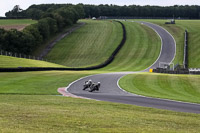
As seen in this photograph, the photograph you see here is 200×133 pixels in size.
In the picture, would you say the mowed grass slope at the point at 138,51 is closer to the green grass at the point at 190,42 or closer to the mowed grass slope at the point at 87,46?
the mowed grass slope at the point at 87,46

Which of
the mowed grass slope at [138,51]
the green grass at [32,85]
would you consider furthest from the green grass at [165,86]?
the mowed grass slope at [138,51]

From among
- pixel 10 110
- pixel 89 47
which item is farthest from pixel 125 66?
pixel 10 110

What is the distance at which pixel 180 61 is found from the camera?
83875 millimetres

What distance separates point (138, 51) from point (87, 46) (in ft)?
50.2

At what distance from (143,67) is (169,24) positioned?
5416cm

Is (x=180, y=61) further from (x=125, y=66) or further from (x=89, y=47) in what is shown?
(x=89, y=47)

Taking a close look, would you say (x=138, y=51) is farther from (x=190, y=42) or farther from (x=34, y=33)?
(x=34, y=33)

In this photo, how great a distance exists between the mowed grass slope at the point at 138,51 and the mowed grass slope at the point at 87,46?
311 centimetres

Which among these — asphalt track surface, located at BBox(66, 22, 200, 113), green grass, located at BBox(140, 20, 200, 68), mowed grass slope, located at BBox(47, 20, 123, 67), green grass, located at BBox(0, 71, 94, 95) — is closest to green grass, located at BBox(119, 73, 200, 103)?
asphalt track surface, located at BBox(66, 22, 200, 113)

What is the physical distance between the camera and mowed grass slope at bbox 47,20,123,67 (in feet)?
305

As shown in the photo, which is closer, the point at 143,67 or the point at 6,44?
the point at 143,67

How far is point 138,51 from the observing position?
97.6m

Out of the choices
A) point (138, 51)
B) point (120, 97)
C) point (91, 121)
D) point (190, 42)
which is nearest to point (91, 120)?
point (91, 121)

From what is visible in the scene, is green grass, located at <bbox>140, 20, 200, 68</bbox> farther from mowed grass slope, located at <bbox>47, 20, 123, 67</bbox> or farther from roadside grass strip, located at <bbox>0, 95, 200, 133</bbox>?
roadside grass strip, located at <bbox>0, 95, 200, 133</bbox>
